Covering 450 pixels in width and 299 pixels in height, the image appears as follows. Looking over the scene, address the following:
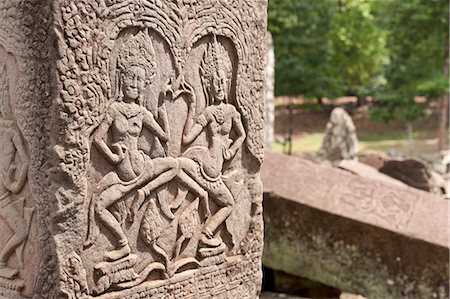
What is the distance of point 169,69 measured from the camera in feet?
9.75

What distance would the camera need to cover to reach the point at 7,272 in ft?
9.12

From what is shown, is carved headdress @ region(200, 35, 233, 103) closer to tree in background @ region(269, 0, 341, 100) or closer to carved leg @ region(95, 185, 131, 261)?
carved leg @ region(95, 185, 131, 261)

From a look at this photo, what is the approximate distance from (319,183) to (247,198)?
204cm

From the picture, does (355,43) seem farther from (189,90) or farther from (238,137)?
(189,90)

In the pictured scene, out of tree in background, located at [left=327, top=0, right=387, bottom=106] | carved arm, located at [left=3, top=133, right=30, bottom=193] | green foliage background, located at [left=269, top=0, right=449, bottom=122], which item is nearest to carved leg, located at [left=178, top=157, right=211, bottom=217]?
carved arm, located at [left=3, top=133, right=30, bottom=193]

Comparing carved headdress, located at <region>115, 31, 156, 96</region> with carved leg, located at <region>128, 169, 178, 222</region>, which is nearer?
carved headdress, located at <region>115, 31, 156, 96</region>

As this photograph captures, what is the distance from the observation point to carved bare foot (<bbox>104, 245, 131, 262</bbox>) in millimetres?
2836

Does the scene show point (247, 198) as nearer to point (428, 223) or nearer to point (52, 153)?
point (52, 153)

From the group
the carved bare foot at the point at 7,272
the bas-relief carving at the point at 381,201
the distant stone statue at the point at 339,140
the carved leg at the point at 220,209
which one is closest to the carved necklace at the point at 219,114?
the carved leg at the point at 220,209

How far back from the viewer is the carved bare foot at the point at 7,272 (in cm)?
277

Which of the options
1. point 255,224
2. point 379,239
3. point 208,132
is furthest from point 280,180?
point 208,132

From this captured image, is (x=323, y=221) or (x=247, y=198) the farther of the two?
(x=323, y=221)

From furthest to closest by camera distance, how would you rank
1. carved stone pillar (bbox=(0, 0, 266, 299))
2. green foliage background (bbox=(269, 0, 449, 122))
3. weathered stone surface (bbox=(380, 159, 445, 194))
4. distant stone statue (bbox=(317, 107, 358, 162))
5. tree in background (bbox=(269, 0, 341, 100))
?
tree in background (bbox=(269, 0, 341, 100)) → green foliage background (bbox=(269, 0, 449, 122)) → distant stone statue (bbox=(317, 107, 358, 162)) → weathered stone surface (bbox=(380, 159, 445, 194)) → carved stone pillar (bbox=(0, 0, 266, 299))

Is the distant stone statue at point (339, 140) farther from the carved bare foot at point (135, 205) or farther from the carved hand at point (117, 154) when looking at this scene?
the carved hand at point (117, 154)
